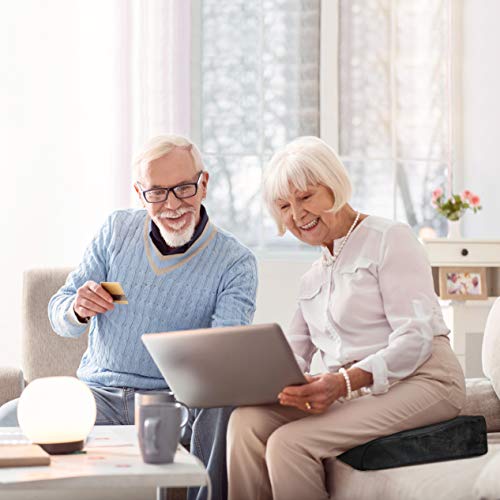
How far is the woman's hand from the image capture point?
6.21 ft

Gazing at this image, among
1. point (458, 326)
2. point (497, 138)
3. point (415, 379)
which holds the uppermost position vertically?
point (497, 138)

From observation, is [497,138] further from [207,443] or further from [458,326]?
[207,443]

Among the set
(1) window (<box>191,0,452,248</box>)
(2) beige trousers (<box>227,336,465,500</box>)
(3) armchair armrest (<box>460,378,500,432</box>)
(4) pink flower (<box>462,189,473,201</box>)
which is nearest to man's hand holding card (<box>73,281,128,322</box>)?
(2) beige trousers (<box>227,336,465,500</box>)

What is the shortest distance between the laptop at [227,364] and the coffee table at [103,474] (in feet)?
0.70

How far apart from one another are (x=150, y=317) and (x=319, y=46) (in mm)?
2721

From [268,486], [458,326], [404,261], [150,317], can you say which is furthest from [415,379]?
[458,326]

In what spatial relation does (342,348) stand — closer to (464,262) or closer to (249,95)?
(464,262)

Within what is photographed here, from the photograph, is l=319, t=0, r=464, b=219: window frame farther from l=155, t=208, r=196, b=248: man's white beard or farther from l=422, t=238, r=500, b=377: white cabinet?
l=155, t=208, r=196, b=248: man's white beard

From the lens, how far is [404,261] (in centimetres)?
204

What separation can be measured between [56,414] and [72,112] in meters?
2.89

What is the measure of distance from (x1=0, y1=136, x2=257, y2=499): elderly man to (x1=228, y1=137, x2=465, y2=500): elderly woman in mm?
316

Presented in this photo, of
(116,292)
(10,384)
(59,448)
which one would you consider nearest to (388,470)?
(59,448)

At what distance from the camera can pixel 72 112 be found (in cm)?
440

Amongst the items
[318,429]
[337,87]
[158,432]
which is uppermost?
[337,87]
